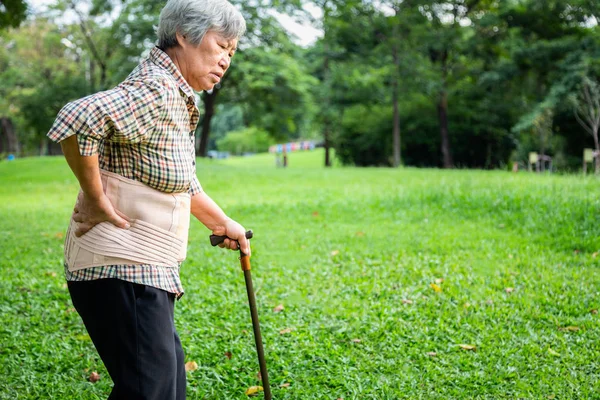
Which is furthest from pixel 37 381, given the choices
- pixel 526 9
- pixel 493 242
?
pixel 526 9

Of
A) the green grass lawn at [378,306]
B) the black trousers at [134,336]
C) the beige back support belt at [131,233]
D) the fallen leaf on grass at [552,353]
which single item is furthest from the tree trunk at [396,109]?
the black trousers at [134,336]

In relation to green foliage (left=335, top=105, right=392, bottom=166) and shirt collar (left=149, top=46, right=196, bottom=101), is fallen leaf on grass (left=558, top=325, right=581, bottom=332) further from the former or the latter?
green foliage (left=335, top=105, right=392, bottom=166)

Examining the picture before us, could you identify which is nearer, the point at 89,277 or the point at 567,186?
the point at 89,277

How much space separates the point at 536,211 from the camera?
8.08m

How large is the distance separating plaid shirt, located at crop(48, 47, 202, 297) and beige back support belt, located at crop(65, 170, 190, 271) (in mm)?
22

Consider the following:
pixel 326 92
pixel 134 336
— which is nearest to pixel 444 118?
pixel 326 92

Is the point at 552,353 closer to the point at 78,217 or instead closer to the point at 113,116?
the point at 78,217

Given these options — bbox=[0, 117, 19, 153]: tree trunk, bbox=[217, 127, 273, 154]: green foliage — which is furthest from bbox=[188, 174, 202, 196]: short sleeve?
bbox=[217, 127, 273, 154]: green foliage

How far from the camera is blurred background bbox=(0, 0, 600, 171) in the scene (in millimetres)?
24016

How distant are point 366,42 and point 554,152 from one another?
29.5 ft

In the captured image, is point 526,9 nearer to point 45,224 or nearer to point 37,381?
point 45,224

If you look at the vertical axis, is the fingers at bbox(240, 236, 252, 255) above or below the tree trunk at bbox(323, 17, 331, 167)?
below

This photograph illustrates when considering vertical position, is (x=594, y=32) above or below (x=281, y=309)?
above

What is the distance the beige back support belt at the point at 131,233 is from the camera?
1951 mm
